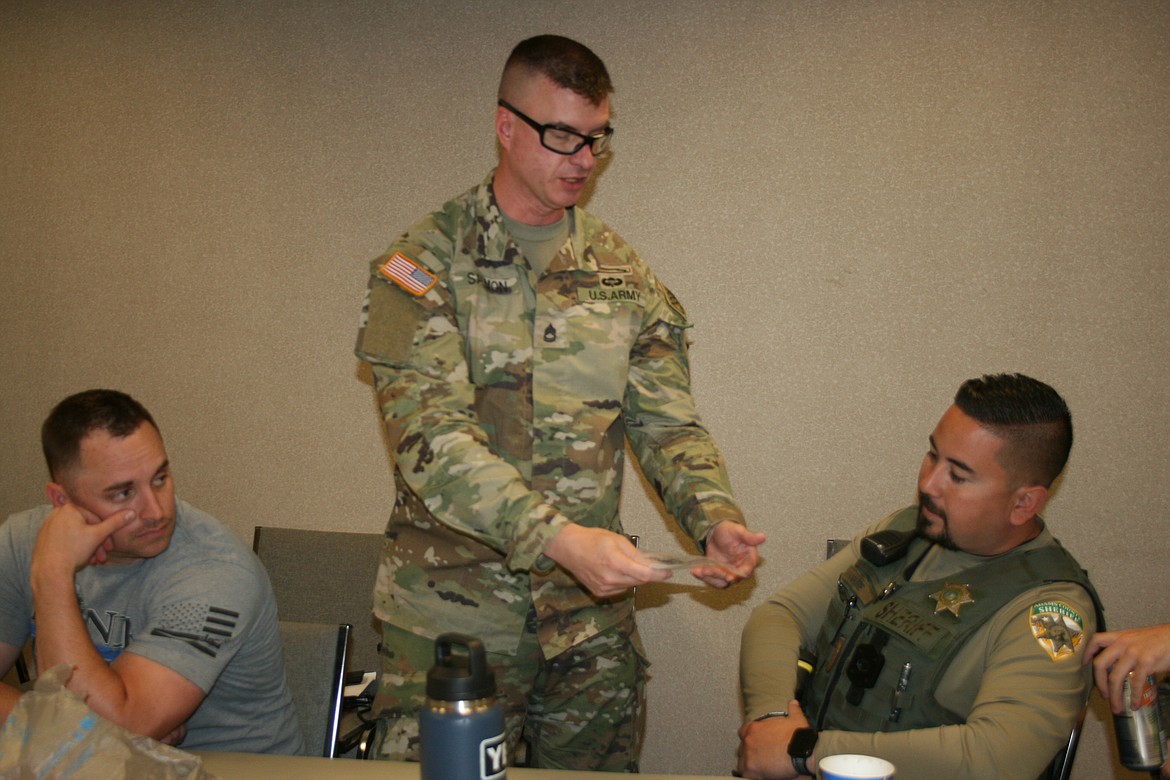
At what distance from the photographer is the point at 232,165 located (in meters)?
3.66

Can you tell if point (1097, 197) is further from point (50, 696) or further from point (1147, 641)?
point (50, 696)

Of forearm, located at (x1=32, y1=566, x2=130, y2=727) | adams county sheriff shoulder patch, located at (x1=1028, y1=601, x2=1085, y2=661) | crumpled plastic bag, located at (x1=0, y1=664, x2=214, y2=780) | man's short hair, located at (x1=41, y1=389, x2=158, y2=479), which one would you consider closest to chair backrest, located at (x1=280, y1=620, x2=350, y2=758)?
forearm, located at (x1=32, y1=566, x2=130, y2=727)

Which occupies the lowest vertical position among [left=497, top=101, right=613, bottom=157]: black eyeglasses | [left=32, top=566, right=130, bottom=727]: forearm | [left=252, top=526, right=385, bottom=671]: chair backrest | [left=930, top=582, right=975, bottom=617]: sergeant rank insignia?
[left=252, top=526, right=385, bottom=671]: chair backrest

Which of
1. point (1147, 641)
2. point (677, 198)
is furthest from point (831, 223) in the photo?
point (1147, 641)

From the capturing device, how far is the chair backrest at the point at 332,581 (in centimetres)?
288

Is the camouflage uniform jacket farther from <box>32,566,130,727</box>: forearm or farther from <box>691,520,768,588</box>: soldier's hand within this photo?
<box>32,566,130,727</box>: forearm

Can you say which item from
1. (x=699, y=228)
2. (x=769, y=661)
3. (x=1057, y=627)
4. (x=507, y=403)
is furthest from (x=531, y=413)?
(x=699, y=228)

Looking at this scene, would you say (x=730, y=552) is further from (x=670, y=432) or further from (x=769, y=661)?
(x=670, y=432)

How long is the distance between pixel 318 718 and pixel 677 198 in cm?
210

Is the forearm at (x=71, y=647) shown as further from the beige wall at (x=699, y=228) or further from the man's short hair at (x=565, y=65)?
the beige wall at (x=699, y=228)

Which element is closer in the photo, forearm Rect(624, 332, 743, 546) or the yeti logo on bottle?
→ the yeti logo on bottle

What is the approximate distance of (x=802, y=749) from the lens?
167cm

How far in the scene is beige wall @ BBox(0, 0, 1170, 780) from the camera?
10.6 ft

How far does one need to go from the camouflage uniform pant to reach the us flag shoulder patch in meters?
0.69
